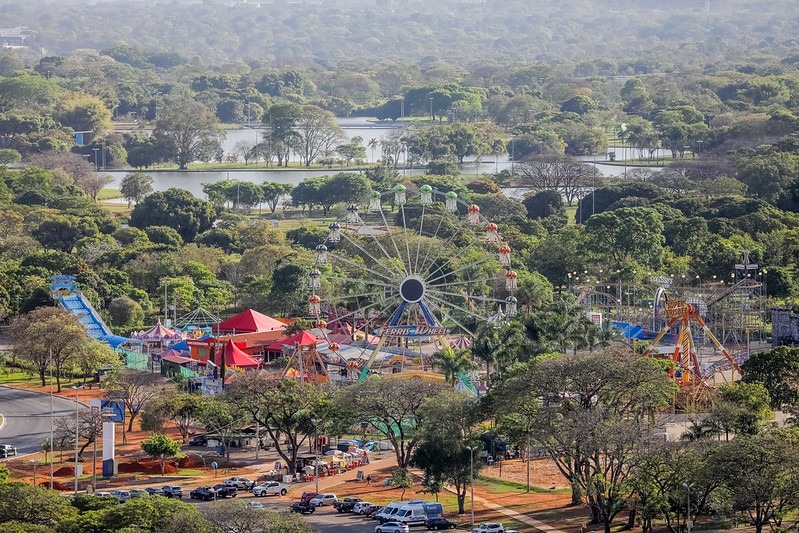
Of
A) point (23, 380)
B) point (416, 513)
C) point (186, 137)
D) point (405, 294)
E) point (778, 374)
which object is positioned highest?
point (186, 137)

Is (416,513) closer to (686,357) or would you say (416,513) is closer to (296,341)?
(686,357)

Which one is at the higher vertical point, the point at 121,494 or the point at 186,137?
the point at 186,137

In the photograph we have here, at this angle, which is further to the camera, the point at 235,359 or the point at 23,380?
the point at 23,380

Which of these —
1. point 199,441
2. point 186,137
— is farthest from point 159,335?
point 186,137

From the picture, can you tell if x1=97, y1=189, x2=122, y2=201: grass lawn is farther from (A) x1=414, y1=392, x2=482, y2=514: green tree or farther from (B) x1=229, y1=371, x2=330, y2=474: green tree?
(A) x1=414, y1=392, x2=482, y2=514: green tree

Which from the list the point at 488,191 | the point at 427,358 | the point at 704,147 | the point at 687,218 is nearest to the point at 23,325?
the point at 427,358
